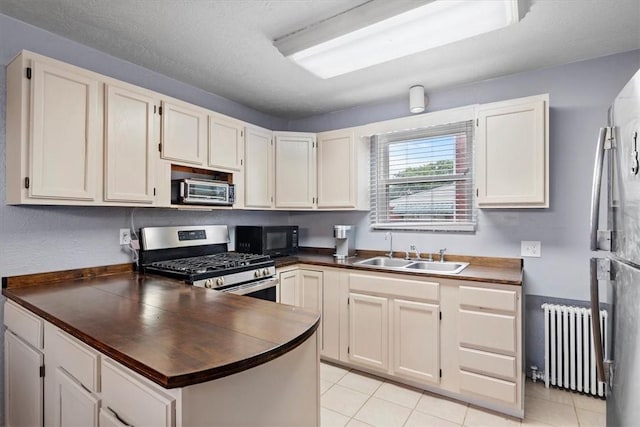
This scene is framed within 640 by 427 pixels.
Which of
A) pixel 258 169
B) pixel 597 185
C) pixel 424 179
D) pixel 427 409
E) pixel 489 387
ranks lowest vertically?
pixel 427 409

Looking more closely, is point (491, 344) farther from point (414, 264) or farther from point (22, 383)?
point (22, 383)

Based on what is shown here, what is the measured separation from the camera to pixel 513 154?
7.59 ft

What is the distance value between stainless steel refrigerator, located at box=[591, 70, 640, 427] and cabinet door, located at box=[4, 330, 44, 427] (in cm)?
242

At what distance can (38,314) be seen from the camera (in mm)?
1436

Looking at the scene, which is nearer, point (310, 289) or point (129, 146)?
point (129, 146)

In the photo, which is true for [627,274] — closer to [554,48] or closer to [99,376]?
[554,48]

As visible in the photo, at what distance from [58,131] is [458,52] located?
253 centimetres

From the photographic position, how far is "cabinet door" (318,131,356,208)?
10.2ft

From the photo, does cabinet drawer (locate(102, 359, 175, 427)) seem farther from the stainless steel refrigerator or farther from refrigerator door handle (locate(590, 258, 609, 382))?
refrigerator door handle (locate(590, 258, 609, 382))

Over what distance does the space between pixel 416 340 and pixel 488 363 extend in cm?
48

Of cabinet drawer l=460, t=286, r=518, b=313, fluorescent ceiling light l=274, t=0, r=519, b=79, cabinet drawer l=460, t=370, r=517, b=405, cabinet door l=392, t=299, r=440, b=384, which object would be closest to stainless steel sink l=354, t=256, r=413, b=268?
cabinet door l=392, t=299, r=440, b=384

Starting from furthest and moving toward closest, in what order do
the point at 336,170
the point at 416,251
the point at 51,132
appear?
the point at 336,170 → the point at 416,251 → the point at 51,132

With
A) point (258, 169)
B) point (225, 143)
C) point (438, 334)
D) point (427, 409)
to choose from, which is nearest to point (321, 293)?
point (438, 334)

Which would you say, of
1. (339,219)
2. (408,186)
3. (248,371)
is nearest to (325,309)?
(339,219)
